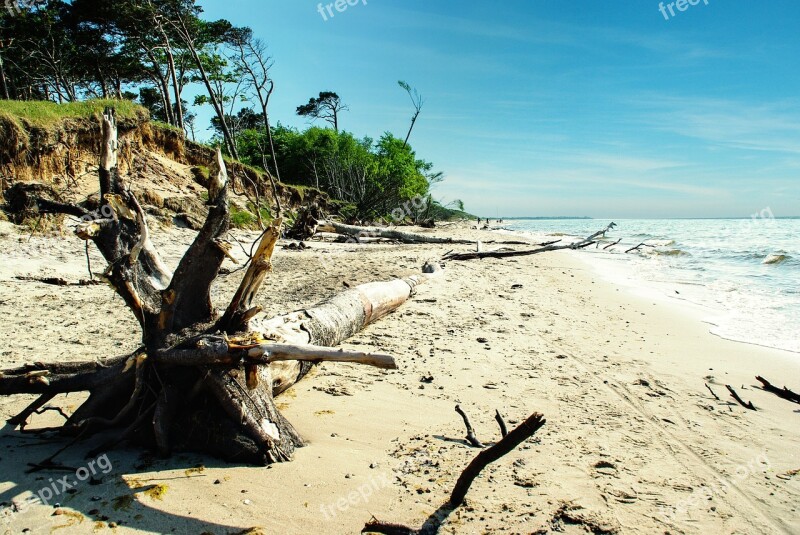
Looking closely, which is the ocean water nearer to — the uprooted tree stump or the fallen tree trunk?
the fallen tree trunk

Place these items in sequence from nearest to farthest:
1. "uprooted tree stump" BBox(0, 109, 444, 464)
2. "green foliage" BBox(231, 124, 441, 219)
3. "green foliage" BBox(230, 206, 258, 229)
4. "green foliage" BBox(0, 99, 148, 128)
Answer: "uprooted tree stump" BBox(0, 109, 444, 464) < "green foliage" BBox(0, 99, 148, 128) < "green foliage" BBox(230, 206, 258, 229) < "green foliage" BBox(231, 124, 441, 219)

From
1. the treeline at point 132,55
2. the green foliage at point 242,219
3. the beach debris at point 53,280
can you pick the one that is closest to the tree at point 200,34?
the treeline at point 132,55

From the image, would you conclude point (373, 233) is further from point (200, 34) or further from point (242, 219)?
point (200, 34)

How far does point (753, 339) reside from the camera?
6492mm

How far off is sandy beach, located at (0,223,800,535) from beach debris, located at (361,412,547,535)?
0.23ft

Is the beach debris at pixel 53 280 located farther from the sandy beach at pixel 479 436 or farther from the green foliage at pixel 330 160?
the green foliage at pixel 330 160

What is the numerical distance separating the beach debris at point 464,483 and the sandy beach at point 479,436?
0.07 metres

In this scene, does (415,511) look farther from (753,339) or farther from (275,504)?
(753,339)

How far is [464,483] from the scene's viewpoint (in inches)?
95.3

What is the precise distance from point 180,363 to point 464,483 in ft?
6.18

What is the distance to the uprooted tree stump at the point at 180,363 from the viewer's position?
2924 mm

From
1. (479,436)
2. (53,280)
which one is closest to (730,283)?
(479,436)

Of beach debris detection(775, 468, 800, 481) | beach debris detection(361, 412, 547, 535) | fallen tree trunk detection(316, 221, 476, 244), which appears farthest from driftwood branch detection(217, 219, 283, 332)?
fallen tree trunk detection(316, 221, 476, 244)

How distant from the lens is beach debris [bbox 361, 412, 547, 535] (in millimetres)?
2115
